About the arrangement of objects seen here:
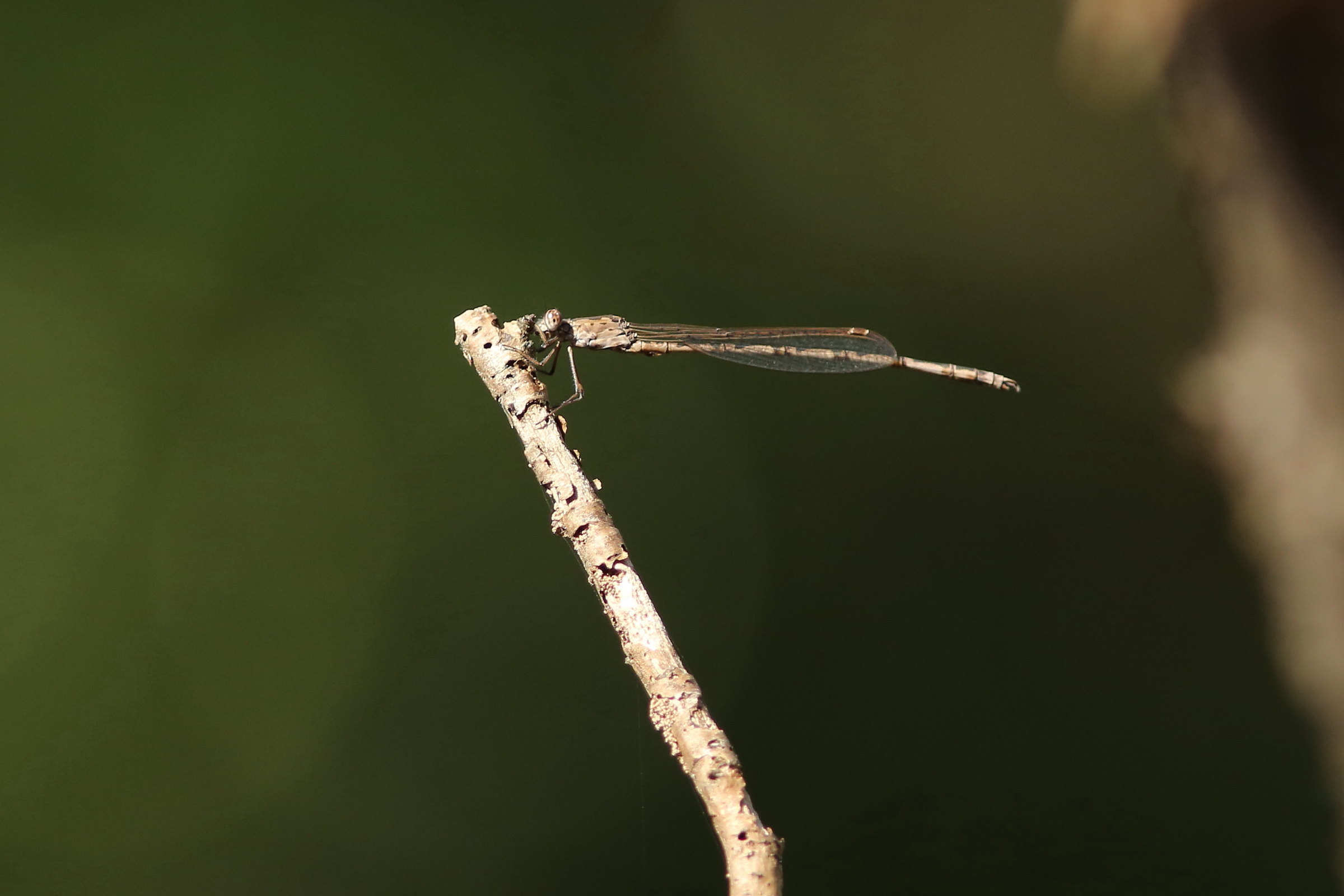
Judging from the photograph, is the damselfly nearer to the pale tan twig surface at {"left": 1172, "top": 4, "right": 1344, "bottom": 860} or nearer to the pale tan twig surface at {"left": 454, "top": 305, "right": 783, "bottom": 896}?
the pale tan twig surface at {"left": 454, "top": 305, "right": 783, "bottom": 896}

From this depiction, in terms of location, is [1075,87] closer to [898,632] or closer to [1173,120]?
[1173,120]

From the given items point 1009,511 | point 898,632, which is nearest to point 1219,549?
point 1009,511

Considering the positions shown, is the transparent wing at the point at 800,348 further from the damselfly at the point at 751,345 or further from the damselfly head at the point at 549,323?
the damselfly head at the point at 549,323

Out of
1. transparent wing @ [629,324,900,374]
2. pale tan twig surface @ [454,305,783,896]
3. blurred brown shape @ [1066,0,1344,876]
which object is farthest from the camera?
transparent wing @ [629,324,900,374]

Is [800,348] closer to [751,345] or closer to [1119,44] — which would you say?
[751,345]

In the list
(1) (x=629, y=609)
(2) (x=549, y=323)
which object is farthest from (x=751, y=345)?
(1) (x=629, y=609)

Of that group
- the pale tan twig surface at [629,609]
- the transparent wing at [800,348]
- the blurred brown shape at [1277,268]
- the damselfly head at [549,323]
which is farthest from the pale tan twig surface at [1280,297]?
the pale tan twig surface at [629,609]

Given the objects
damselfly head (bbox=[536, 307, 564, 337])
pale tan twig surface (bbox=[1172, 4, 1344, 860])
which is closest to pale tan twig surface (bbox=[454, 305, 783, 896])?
damselfly head (bbox=[536, 307, 564, 337])
